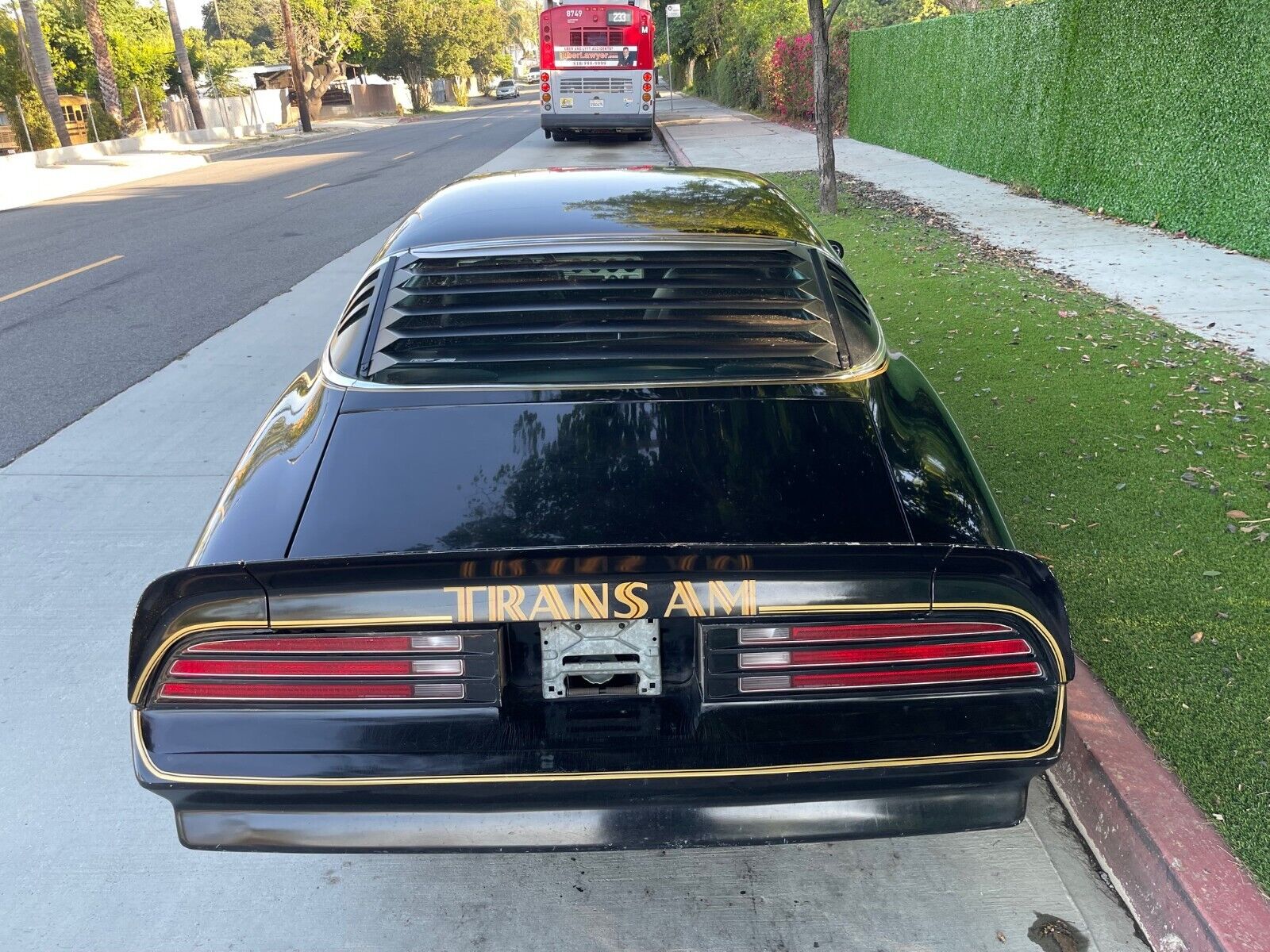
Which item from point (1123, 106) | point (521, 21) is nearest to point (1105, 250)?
point (1123, 106)

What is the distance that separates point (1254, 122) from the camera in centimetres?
848

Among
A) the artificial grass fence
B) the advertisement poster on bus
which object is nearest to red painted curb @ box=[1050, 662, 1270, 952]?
the artificial grass fence

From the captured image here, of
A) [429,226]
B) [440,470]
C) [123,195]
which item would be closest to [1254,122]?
[429,226]

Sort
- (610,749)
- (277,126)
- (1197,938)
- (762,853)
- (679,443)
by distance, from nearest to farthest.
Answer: (610,749) < (1197,938) < (679,443) < (762,853) < (277,126)

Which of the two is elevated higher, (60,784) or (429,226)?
(429,226)

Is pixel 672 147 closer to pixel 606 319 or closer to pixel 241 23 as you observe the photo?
pixel 606 319

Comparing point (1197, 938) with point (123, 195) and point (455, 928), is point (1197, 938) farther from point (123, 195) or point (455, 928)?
point (123, 195)

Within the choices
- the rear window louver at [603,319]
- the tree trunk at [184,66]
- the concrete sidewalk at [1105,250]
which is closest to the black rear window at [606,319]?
the rear window louver at [603,319]

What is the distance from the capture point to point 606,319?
289cm

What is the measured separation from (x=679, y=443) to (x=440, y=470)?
22.9 inches

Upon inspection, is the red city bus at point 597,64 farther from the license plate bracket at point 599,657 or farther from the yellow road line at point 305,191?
the license plate bracket at point 599,657

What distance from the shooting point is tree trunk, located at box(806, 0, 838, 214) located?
38.0 feet

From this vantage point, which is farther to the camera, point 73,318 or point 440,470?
point 73,318

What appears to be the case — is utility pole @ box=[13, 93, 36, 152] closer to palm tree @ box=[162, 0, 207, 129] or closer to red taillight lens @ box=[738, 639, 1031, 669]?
palm tree @ box=[162, 0, 207, 129]
